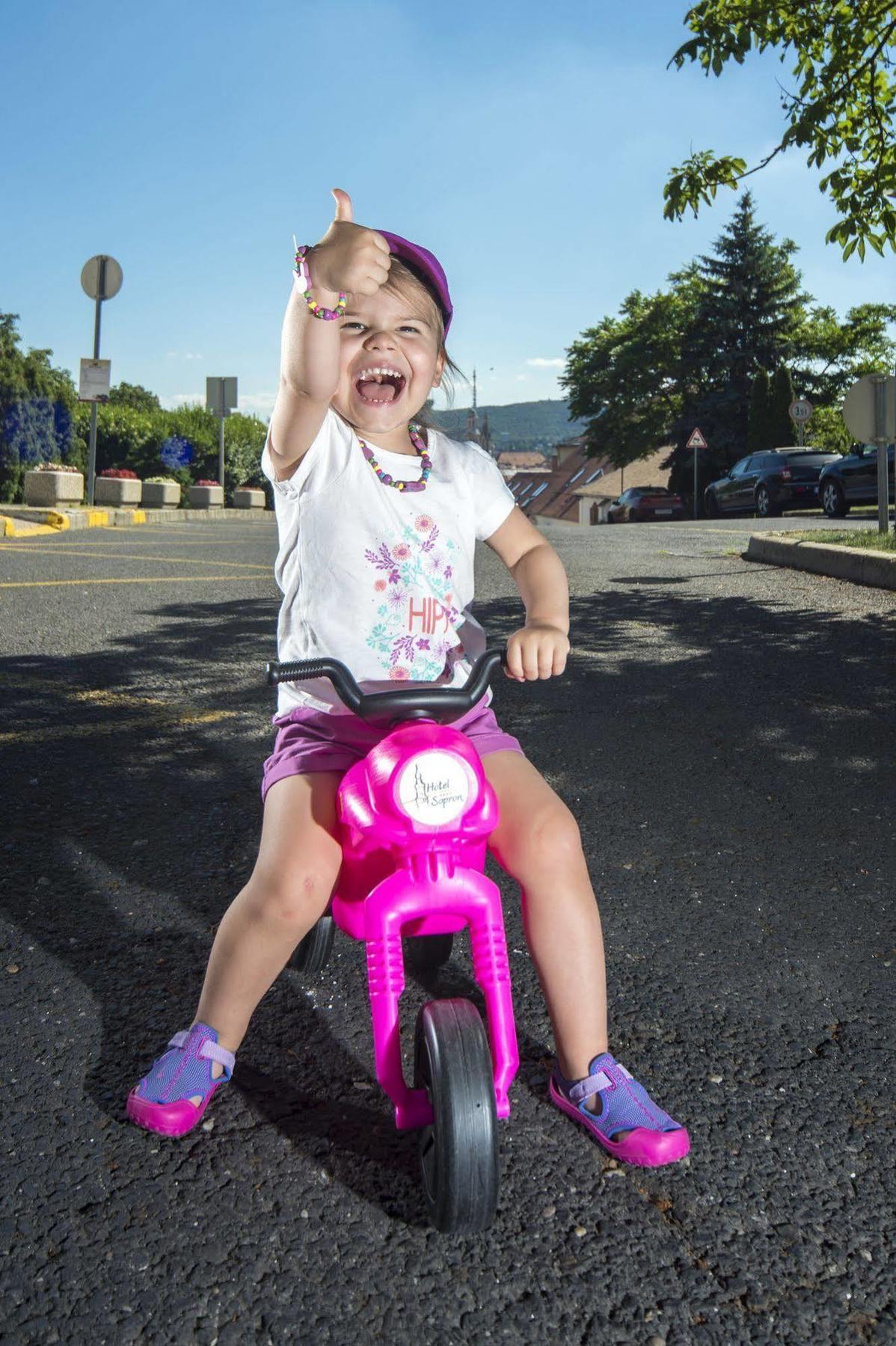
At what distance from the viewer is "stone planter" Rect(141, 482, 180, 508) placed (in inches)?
880

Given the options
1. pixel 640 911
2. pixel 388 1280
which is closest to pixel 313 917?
pixel 388 1280

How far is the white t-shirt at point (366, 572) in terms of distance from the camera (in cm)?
219

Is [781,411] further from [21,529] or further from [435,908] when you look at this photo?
[435,908]

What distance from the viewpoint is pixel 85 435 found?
2772cm

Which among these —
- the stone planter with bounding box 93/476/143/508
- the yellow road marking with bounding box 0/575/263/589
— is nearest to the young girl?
the yellow road marking with bounding box 0/575/263/589

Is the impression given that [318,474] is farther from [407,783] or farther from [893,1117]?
[893,1117]

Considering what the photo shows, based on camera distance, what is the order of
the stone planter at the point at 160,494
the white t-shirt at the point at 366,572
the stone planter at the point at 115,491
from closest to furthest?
the white t-shirt at the point at 366,572, the stone planter at the point at 115,491, the stone planter at the point at 160,494

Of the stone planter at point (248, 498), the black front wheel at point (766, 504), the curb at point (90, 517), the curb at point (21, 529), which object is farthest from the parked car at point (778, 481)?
the curb at point (21, 529)

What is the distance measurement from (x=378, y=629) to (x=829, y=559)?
938cm

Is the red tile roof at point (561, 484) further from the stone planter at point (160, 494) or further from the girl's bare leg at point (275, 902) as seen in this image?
the girl's bare leg at point (275, 902)

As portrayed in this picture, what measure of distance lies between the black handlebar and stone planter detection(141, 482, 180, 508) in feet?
69.9

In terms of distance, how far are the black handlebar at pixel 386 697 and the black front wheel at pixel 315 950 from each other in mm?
825

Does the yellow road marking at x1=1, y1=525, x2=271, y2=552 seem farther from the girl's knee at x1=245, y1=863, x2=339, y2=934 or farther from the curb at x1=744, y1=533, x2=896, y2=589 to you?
the girl's knee at x1=245, y1=863, x2=339, y2=934

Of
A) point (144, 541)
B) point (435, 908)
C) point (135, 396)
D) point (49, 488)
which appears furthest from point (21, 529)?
point (135, 396)
